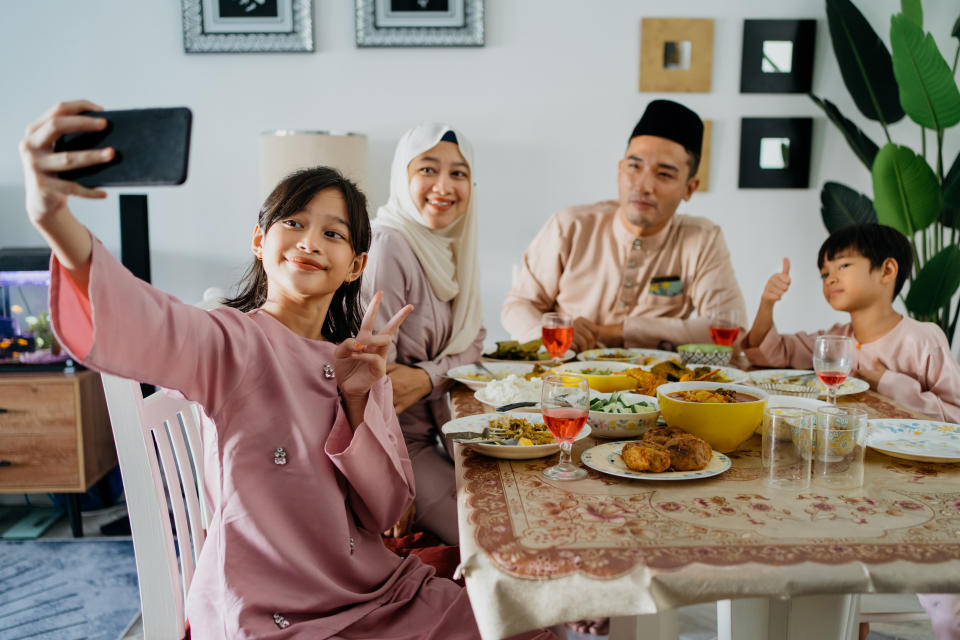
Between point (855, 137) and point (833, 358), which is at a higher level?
point (855, 137)

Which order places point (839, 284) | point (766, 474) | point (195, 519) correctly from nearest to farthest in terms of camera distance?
point (766, 474) < point (195, 519) < point (839, 284)

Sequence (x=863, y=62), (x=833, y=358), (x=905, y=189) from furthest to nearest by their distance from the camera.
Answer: (x=863, y=62) < (x=905, y=189) < (x=833, y=358)

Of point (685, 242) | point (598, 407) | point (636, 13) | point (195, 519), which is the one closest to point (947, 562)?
point (598, 407)

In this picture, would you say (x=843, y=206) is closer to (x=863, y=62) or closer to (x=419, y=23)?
(x=863, y=62)

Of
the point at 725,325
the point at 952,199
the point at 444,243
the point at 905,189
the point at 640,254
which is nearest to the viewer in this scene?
the point at 725,325

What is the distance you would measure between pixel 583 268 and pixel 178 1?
7.96 ft

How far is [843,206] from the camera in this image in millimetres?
3459

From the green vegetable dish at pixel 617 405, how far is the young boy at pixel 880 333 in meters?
0.81

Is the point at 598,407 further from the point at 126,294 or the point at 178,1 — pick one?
the point at 178,1

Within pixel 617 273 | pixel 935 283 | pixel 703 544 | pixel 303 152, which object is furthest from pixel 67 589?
pixel 935 283

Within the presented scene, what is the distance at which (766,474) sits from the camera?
118cm

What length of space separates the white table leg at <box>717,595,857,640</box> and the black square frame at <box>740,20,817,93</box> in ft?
10.4

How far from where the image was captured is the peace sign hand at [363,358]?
1.26 metres

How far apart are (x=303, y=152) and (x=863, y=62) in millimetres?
2604
